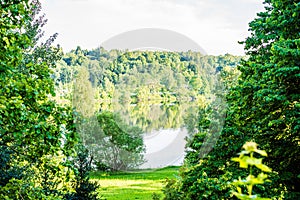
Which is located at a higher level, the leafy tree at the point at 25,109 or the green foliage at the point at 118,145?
the leafy tree at the point at 25,109

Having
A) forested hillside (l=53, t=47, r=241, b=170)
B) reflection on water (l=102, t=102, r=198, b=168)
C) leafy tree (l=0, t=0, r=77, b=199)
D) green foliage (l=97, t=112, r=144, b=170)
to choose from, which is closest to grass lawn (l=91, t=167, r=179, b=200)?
green foliage (l=97, t=112, r=144, b=170)

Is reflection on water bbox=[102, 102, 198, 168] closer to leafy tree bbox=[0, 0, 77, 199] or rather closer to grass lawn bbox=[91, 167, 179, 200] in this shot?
grass lawn bbox=[91, 167, 179, 200]

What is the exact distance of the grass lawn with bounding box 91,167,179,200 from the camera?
20.1 m

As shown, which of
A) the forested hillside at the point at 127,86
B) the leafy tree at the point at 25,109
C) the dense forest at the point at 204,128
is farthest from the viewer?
the forested hillside at the point at 127,86

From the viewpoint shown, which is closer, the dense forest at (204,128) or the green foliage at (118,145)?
the dense forest at (204,128)

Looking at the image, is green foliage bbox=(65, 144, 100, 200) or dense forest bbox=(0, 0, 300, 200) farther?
green foliage bbox=(65, 144, 100, 200)

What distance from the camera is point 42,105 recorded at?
167 inches

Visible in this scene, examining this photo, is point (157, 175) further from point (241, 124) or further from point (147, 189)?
point (241, 124)

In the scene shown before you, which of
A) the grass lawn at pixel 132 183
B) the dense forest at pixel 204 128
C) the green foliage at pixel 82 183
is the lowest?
the grass lawn at pixel 132 183

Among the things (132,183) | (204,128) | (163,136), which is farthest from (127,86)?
(204,128)

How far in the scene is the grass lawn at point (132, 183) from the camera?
792 inches

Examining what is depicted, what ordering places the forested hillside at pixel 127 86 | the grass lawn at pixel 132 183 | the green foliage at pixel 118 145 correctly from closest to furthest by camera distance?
the grass lawn at pixel 132 183
the green foliage at pixel 118 145
the forested hillside at pixel 127 86

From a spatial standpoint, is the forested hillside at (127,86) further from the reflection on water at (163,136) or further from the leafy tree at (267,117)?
the leafy tree at (267,117)

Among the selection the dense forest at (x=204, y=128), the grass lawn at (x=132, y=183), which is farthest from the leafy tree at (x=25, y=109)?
the grass lawn at (x=132, y=183)
